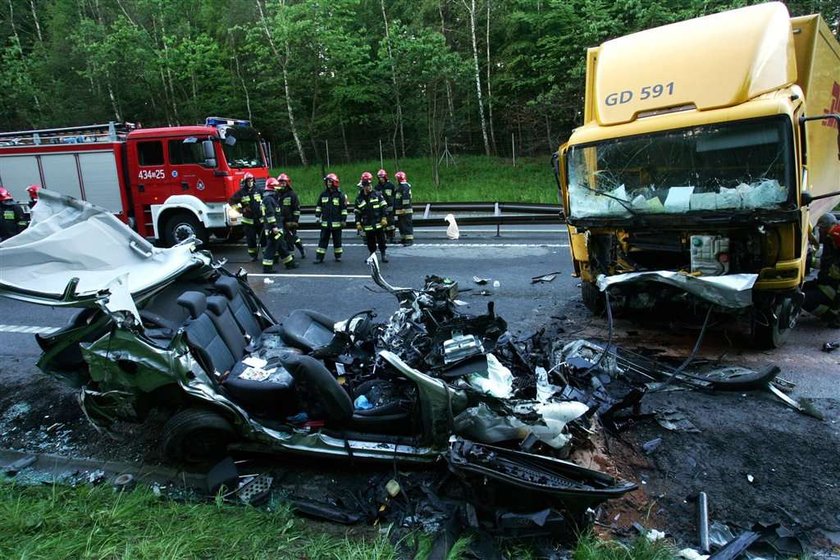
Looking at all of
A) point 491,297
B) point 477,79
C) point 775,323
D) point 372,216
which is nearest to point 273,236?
point 372,216

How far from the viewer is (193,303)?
3.86m

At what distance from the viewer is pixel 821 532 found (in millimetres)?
2877

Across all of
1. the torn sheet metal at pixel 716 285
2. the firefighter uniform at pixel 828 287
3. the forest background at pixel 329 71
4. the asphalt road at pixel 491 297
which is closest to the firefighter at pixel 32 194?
the asphalt road at pixel 491 297

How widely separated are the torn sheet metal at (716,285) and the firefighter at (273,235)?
21.5ft

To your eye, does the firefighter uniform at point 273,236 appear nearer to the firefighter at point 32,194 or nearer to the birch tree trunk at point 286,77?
the firefighter at point 32,194

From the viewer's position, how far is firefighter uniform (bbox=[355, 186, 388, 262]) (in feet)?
32.4

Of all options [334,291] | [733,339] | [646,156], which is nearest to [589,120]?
[646,156]

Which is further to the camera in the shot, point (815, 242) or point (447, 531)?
point (815, 242)

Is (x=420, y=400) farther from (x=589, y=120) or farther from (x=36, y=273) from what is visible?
(x=589, y=120)

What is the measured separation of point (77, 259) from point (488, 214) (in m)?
11.5

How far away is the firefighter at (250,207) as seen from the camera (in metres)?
10.1

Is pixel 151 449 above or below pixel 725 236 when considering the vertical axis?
below

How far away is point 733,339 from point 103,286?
567 centimetres

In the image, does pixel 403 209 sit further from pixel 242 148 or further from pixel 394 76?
pixel 394 76
